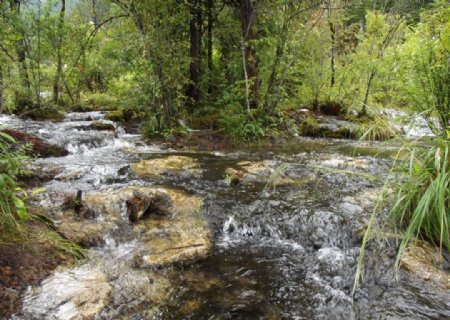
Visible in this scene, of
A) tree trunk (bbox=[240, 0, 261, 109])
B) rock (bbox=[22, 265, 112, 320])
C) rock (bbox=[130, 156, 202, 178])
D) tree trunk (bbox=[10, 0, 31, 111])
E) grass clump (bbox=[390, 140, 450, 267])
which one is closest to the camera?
rock (bbox=[22, 265, 112, 320])

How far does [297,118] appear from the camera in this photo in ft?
39.3

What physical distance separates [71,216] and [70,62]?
10606 millimetres

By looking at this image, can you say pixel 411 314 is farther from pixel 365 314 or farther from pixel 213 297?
pixel 213 297

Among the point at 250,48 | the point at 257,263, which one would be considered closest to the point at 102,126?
the point at 250,48

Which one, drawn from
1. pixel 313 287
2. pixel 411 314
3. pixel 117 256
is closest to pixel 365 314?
pixel 411 314

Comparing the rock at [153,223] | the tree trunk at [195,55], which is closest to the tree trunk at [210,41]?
the tree trunk at [195,55]

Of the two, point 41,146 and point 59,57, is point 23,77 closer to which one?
point 59,57

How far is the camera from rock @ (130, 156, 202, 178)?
6.25 metres

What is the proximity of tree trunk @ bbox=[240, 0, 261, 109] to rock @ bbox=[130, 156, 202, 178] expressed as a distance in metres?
3.47

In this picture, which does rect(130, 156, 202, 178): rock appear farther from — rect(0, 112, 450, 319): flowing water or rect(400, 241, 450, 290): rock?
rect(400, 241, 450, 290): rock

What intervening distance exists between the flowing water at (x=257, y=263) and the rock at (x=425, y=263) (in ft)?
0.32

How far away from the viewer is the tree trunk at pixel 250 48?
8914 millimetres

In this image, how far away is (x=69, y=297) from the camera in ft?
9.15

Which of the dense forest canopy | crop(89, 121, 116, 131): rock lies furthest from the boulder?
crop(89, 121, 116, 131): rock
